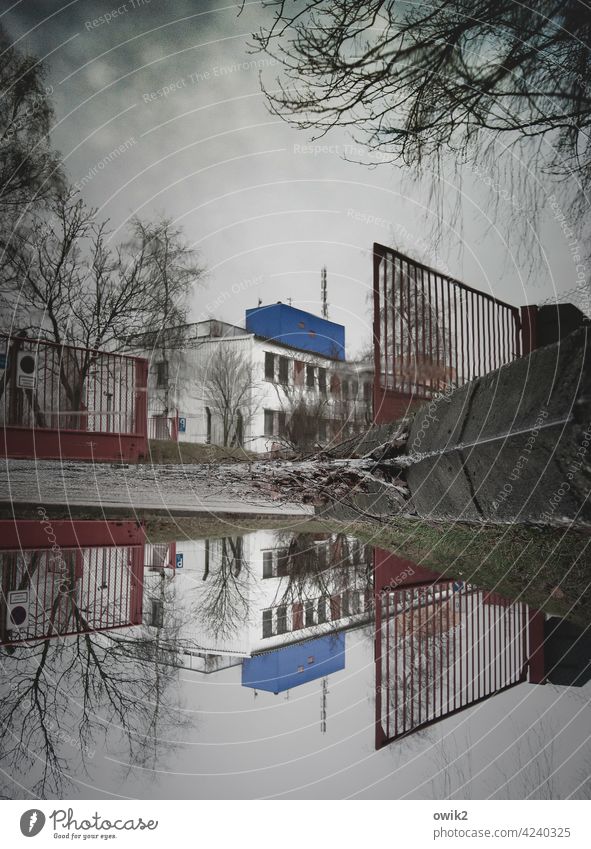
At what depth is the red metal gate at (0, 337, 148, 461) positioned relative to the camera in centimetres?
172

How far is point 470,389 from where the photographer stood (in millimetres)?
1129

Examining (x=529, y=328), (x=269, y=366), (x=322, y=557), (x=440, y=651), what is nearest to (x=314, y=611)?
(x=322, y=557)

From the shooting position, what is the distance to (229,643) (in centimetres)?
123

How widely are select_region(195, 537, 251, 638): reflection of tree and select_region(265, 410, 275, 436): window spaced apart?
0.74m

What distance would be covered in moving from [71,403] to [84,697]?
1112mm

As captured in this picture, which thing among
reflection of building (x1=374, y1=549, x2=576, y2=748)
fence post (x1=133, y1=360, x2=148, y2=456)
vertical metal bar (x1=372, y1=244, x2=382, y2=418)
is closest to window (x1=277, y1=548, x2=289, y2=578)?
reflection of building (x1=374, y1=549, x2=576, y2=748)

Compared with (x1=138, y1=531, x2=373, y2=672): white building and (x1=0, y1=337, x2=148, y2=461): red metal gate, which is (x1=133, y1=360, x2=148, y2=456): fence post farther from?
(x1=138, y1=531, x2=373, y2=672): white building

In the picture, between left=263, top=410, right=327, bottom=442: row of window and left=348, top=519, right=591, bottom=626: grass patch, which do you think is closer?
left=348, top=519, right=591, bottom=626: grass patch

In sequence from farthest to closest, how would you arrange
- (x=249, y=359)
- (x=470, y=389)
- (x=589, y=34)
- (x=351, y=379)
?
1. (x=351, y=379)
2. (x=249, y=359)
3. (x=589, y=34)
4. (x=470, y=389)

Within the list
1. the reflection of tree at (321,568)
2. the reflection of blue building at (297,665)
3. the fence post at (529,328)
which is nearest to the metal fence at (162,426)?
the reflection of tree at (321,568)

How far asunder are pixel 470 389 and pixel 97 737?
128cm

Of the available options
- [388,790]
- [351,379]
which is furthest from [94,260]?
[388,790]
